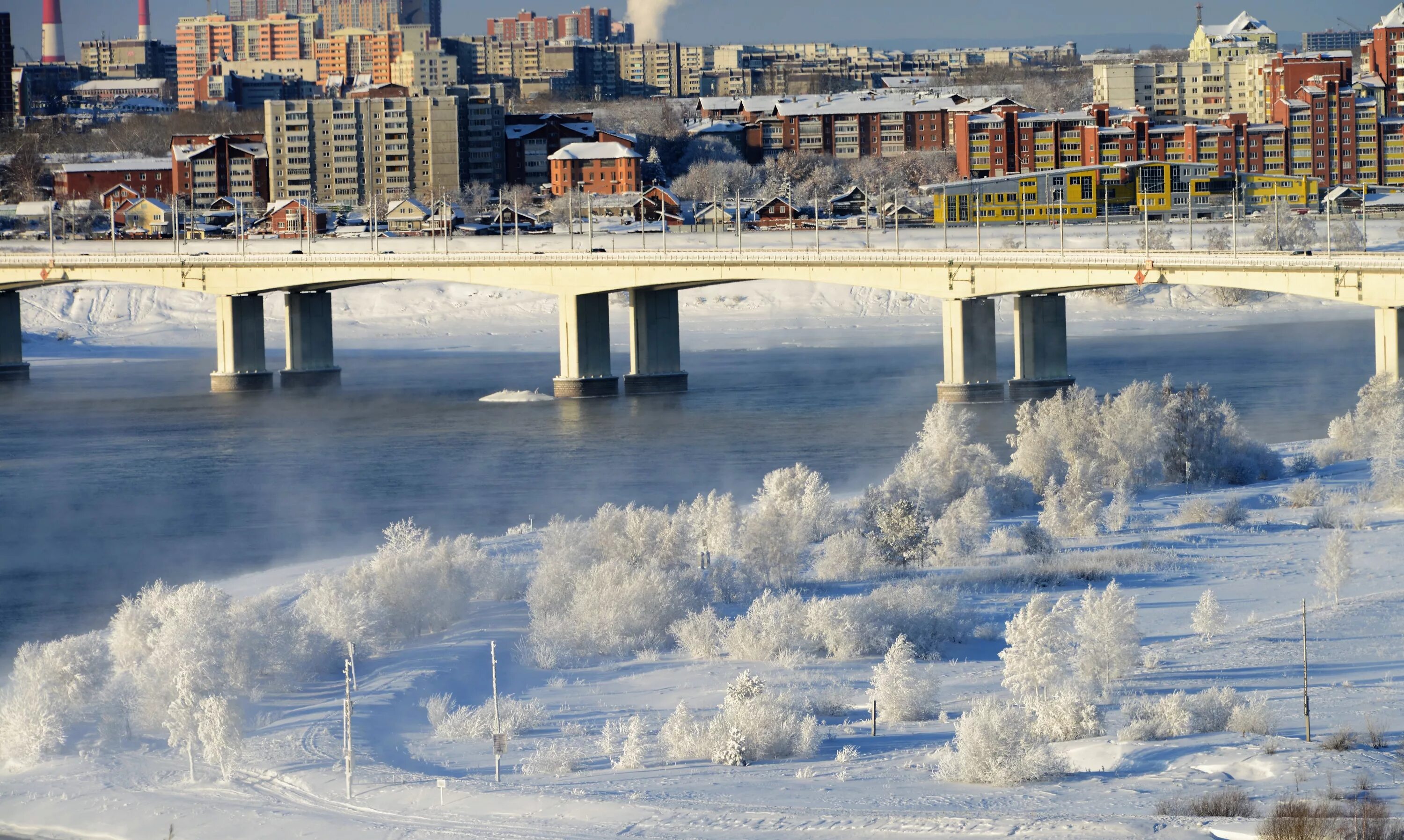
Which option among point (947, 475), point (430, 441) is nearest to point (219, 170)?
point (430, 441)

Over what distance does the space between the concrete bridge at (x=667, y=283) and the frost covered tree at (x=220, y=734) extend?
30952 mm

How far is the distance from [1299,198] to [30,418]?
6698 cm

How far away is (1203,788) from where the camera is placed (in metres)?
16.7

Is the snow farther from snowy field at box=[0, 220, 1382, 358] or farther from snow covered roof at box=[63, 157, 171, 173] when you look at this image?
snow covered roof at box=[63, 157, 171, 173]

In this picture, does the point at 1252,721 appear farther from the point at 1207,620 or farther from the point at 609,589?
the point at 609,589

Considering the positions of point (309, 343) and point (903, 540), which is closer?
point (903, 540)

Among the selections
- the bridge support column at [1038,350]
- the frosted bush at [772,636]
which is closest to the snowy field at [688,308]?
the bridge support column at [1038,350]

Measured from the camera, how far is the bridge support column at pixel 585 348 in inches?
2384

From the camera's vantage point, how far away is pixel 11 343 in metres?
74.6

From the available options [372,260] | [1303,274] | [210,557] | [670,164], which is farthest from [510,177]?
[210,557]

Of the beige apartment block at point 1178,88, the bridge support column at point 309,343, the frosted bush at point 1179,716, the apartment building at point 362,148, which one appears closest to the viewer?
the frosted bush at point 1179,716

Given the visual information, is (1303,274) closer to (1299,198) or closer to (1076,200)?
(1076,200)

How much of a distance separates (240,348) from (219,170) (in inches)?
2663

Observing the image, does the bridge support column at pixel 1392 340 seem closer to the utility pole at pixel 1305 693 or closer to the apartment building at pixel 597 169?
the utility pole at pixel 1305 693
